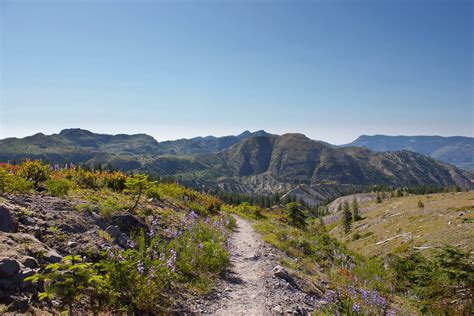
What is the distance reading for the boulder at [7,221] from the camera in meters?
6.02

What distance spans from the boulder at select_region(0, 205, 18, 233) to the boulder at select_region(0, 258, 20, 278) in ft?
5.37

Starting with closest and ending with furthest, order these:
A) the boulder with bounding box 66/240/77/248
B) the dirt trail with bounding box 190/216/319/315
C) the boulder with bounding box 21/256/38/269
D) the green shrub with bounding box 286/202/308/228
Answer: the boulder with bounding box 21/256/38/269 < the boulder with bounding box 66/240/77/248 < the dirt trail with bounding box 190/216/319/315 < the green shrub with bounding box 286/202/308/228

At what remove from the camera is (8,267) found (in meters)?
4.72

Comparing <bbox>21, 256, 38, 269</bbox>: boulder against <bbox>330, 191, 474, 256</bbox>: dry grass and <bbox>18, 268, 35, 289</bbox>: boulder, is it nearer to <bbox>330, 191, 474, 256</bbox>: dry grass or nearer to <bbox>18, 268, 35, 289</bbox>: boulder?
<bbox>18, 268, 35, 289</bbox>: boulder

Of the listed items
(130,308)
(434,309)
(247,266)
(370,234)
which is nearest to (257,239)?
(247,266)

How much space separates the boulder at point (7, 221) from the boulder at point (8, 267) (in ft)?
5.37

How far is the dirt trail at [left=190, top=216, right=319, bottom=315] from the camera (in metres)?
7.19

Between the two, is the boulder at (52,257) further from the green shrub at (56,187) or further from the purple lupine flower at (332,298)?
the purple lupine flower at (332,298)

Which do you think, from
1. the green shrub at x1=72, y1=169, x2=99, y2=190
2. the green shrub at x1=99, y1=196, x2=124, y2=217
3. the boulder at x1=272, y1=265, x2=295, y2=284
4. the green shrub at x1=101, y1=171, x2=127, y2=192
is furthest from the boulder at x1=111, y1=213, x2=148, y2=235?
the green shrub at x1=101, y1=171, x2=127, y2=192

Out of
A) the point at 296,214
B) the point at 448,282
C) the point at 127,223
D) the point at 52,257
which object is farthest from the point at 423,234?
the point at 52,257

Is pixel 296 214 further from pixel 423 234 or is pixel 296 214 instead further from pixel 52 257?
pixel 52 257

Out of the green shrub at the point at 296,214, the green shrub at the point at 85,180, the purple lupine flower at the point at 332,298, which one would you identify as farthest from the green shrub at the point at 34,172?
the green shrub at the point at 296,214

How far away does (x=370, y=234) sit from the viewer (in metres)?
49.7

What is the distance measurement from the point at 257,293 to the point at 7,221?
705 cm
